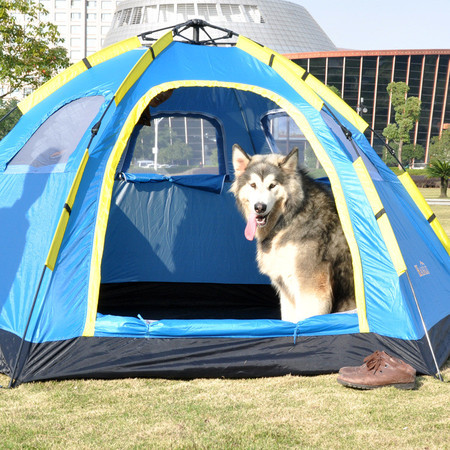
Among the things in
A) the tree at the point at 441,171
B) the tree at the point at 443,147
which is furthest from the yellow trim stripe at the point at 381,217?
the tree at the point at 443,147

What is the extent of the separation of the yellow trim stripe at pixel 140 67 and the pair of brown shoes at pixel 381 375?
2661 millimetres

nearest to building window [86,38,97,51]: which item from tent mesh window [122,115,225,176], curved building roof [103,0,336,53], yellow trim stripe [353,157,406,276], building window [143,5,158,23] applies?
curved building roof [103,0,336,53]

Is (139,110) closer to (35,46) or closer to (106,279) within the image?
(106,279)

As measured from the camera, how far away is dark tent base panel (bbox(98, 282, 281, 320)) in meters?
6.69

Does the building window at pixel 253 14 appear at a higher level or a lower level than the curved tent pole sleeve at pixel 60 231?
higher

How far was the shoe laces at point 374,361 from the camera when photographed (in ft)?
Answer: 13.5

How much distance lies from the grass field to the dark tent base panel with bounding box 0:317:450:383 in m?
0.08

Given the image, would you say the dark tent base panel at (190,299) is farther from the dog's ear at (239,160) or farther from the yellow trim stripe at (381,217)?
the yellow trim stripe at (381,217)

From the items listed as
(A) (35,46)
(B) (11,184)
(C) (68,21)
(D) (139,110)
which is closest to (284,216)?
(D) (139,110)

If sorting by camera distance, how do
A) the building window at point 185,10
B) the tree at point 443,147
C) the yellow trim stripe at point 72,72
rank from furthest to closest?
the building window at point 185,10, the tree at point 443,147, the yellow trim stripe at point 72,72

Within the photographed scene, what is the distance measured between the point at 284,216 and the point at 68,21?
108111mm

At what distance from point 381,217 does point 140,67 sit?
2237 millimetres

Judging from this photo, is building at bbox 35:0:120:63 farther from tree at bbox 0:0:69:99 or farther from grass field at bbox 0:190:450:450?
grass field at bbox 0:190:450:450

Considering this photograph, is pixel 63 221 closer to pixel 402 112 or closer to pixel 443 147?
pixel 443 147
